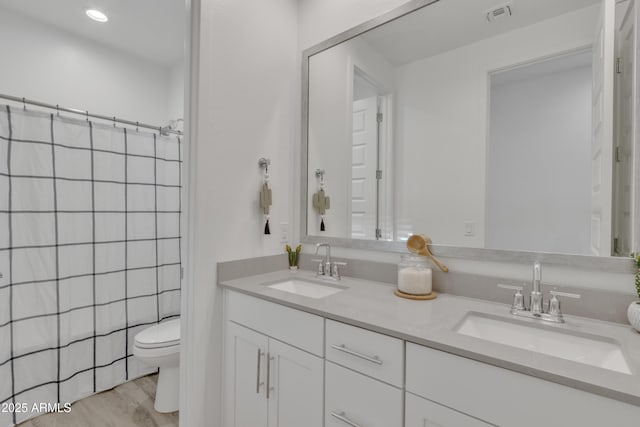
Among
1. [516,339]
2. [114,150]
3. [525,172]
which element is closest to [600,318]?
[516,339]

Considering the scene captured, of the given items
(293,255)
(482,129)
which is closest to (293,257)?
(293,255)

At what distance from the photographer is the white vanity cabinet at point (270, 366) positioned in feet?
3.70

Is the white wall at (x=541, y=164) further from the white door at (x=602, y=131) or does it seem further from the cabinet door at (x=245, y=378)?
the cabinet door at (x=245, y=378)

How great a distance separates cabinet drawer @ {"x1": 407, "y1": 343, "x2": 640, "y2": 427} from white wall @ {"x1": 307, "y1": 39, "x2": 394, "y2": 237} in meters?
0.94

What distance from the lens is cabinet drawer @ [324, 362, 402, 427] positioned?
3.00 ft

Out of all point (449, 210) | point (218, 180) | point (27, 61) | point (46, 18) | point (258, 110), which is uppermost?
point (46, 18)

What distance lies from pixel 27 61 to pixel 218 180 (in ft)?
6.94

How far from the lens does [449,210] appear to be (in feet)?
4.51

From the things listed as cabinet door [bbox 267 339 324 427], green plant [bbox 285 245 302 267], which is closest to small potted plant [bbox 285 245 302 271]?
green plant [bbox 285 245 302 267]

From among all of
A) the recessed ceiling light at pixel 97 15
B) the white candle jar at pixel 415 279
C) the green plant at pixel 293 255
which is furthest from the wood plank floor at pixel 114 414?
the recessed ceiling light at pixel 97 15

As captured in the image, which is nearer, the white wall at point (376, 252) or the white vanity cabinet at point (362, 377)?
the white vanity cabinet at point (362, 377)

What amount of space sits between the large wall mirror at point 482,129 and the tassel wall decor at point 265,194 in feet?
0.84

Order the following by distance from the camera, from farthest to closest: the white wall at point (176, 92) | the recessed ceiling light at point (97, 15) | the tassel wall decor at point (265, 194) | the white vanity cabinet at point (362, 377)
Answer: the white wall at point (176, 92) → the recessed ceiling light at point (97, 15) → the tassel wall decor at point (265, 194) → the white vanity cabinet at point (362, 377)

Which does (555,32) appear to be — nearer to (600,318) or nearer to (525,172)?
(525,172)
